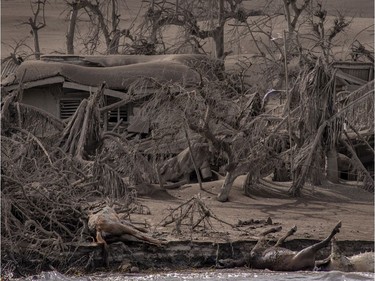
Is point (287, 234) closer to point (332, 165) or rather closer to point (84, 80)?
point (332, 165)

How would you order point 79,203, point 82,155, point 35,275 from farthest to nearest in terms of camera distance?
point 82,155 < point 79,203 < point 35,275

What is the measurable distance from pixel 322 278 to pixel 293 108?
5859 millimetres

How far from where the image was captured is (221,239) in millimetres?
17797

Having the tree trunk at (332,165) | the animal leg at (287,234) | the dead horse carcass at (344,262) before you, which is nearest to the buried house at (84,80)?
the tree trunk at (332,165)

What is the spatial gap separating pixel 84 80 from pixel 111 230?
8.83 m

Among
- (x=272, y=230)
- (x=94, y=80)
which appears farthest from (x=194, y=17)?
(x=272, y=230)

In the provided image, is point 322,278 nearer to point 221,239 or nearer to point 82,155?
point 221,239

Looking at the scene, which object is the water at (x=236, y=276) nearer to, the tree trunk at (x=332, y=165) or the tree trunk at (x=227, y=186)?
the tree trunk at (x=227, y=186)

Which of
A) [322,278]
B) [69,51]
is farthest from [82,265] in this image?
[69,51]

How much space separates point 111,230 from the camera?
17.0 meters

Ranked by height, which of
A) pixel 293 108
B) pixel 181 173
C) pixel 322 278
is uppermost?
pixel 293 108

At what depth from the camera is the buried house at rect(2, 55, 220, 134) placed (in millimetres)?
24984

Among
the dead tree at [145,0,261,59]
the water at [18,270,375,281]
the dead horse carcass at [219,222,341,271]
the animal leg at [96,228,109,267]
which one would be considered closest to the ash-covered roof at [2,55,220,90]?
the dead tree at [145,0,261,59]

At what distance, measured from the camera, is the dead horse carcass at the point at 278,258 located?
17.5m
